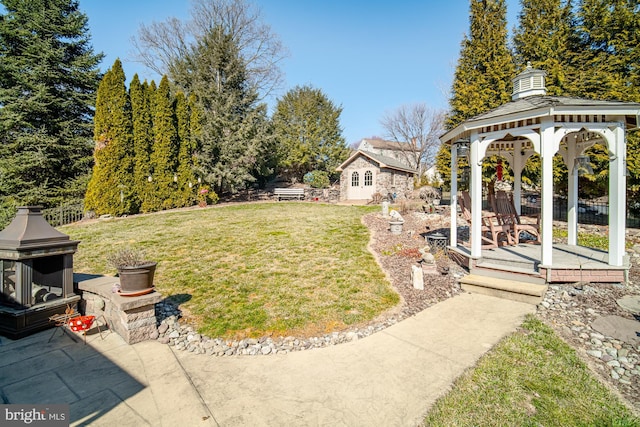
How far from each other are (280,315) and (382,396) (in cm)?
196

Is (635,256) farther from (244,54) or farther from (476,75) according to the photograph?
(244,54)

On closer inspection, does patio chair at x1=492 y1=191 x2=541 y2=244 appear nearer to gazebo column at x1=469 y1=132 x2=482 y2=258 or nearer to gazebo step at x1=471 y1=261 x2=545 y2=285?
gazebo column at x1=469 y1=132 x2=482 y2=258

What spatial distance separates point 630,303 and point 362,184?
1645 cm

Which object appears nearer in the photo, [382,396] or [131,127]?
[382,396]

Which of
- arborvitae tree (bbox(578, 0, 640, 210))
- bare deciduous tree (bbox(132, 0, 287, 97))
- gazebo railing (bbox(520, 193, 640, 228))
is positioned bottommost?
gazebo railing (bbox(520, 193, 640, 228))

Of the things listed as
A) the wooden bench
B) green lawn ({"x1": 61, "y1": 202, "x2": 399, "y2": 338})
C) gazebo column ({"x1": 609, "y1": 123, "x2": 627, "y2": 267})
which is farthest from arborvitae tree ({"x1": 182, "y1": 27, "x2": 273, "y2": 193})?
gazebo column ({"x1": 609, "y1": 123, "x2": 627, "y2": 267})

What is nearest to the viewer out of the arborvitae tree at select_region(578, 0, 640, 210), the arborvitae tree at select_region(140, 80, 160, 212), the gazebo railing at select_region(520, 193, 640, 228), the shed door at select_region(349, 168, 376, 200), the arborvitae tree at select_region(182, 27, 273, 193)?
the arborvitae tree at select_region(578, 0, 640, 210)

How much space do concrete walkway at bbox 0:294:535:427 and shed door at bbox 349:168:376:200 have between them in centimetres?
1648

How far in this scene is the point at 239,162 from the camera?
17719mm

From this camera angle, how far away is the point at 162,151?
15.0 meters

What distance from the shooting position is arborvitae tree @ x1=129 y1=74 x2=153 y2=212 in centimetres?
1419

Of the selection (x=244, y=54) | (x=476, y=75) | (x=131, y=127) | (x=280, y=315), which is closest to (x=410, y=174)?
(x=476, y=75)

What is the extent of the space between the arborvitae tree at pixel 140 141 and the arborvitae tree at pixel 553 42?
55.1 ft

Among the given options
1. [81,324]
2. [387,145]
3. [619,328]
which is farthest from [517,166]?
[387,145]
